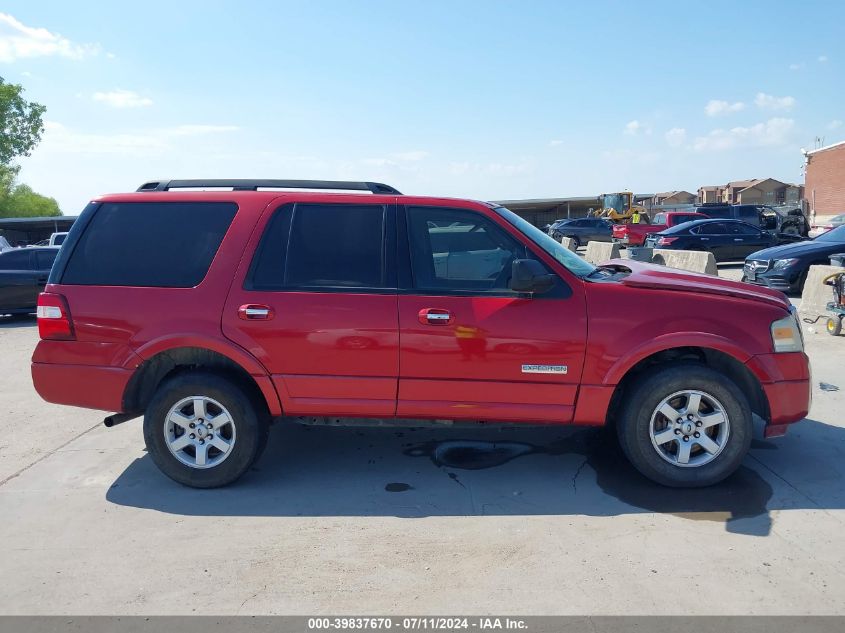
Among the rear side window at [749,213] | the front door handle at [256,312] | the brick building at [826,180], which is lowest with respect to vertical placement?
the front door handle at [256,312]

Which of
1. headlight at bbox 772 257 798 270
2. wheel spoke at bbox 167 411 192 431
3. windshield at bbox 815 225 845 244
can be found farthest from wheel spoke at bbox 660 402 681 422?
windshield at bbox 815 225 845 244

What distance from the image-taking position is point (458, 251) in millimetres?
4484

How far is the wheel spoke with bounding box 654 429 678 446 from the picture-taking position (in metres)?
4.30

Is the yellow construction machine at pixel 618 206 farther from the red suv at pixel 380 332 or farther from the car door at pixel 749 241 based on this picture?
the red suv at pixel 380 332

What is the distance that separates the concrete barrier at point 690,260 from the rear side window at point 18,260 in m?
12.2

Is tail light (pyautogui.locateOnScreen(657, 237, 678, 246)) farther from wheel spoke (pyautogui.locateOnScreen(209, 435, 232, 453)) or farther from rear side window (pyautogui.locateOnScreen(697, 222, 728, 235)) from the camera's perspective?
wheel spoke (pyautogui.locateOnScreen(209, 435, 232, 453))

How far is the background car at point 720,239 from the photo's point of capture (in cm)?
2022

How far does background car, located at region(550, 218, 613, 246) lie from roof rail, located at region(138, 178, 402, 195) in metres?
30.9

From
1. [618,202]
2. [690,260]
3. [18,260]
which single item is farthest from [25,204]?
[690,260]

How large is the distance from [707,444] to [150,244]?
13.3 feet

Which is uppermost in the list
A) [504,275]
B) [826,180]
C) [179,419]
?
[826,180]

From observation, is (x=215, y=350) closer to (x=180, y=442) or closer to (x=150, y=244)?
(x=180, y=442)

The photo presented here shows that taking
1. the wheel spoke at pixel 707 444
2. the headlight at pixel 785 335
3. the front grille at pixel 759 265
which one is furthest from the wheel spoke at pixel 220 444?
the front grille at pixel 759 265

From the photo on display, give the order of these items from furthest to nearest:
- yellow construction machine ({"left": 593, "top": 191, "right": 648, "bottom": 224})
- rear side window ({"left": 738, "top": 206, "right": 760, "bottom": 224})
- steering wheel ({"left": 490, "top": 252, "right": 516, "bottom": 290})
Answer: yellow construction machine ({"left": 593, "top": 191, "right": 648, "bottom": 224})
rear side window ({"left": 738, "top": 206, "right": 760, "bottom": 224})
steering wheel ({"left": 490, "top": 252, "right": 516, "bottom": 290})
